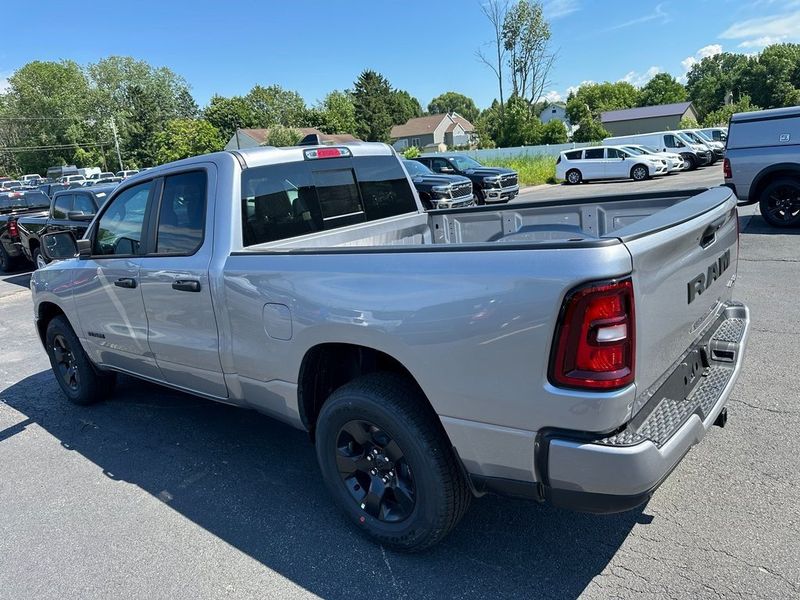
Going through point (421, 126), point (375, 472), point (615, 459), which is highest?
point (421, 126)

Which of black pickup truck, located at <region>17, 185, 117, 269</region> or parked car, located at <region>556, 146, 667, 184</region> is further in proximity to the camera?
parked car, located at <region>556, 146, 667, 184</region>

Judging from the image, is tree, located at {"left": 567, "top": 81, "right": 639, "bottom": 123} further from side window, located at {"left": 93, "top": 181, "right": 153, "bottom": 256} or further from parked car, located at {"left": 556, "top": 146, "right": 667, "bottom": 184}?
side window, located at {"left": 93, "top": 181, "right": 153, "bottom": 256}

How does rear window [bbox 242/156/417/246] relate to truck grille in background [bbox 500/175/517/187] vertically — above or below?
above

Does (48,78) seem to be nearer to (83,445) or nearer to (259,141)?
(259,141)

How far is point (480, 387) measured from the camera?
2.21 m

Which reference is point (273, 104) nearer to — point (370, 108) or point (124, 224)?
point (370, 108)

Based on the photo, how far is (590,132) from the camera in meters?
51.6

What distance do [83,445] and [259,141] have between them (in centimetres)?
6512

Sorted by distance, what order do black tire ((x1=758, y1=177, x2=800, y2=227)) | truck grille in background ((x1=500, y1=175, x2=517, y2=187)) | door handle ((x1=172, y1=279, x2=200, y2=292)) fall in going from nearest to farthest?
door handle ((x1=172, y1=279, x2=200, y2=292))
black tire ((x1=758, y1=177, x2=800, y2=227))
truck grille in background ((x1=500, y1=175, x2=517, y2=187))

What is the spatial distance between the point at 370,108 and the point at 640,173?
5778cm

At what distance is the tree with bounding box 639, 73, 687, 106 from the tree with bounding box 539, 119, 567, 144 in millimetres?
57147

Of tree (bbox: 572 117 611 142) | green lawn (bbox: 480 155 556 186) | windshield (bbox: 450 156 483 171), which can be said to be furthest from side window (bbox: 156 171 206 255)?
tree (bbox: 572 117 611 142)

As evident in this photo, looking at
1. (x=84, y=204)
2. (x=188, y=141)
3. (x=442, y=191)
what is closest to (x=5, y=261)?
(x=84, y=204)

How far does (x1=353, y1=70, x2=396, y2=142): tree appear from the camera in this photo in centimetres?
7688
